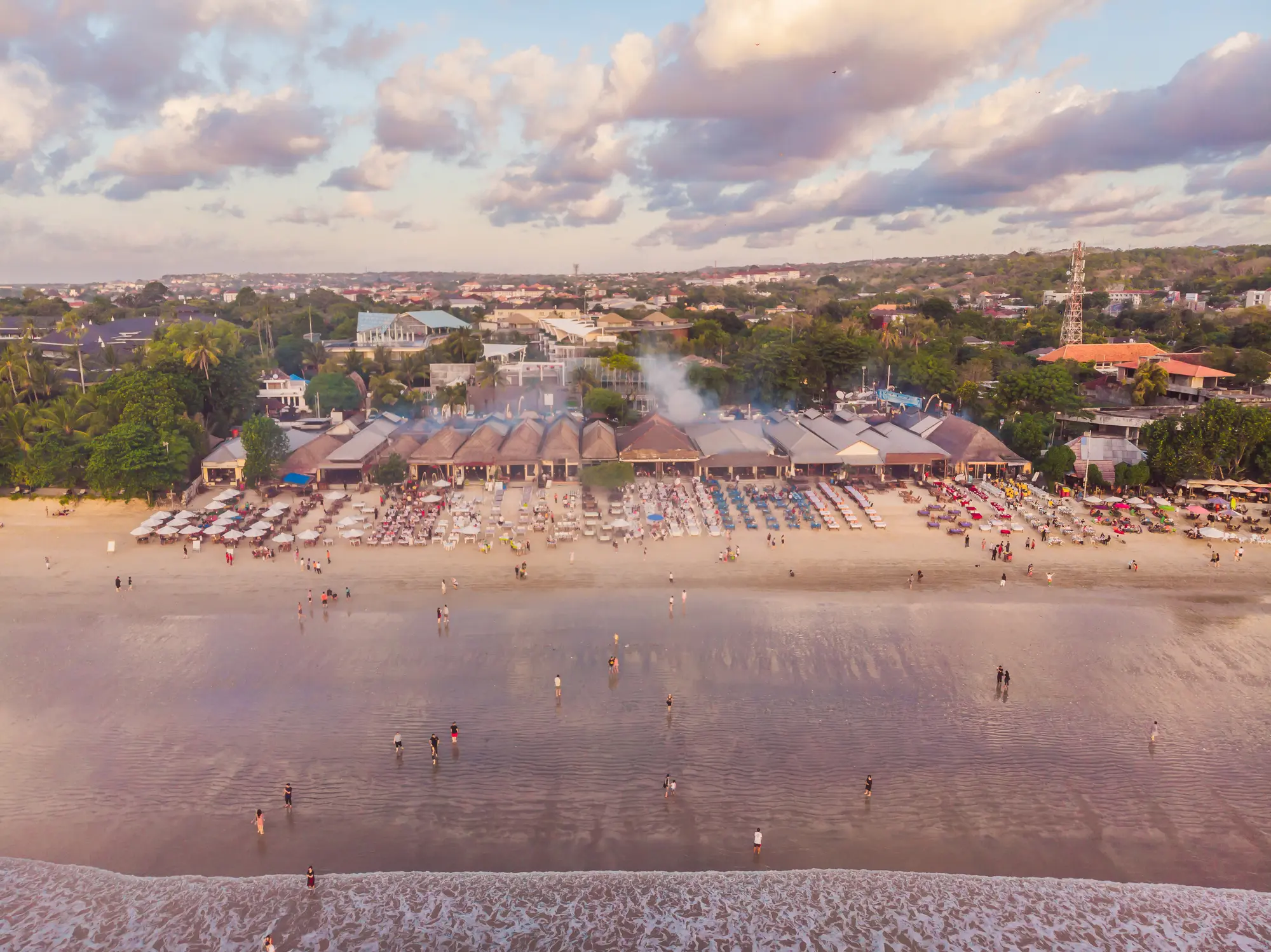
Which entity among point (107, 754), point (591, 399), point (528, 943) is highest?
point (591, 399)

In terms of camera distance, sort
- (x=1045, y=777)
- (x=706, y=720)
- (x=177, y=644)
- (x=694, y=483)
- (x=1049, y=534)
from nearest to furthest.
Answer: (x=1045, y=777)
(x=706, y=720)
(x=177, y=644)
(x=1049, y=534)
(x=694, y=483)

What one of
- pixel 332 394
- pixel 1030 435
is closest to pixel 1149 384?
pixel 1030 435

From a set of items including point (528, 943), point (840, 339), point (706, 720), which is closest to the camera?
point (528, 943)

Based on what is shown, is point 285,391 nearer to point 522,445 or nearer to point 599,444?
point 522,445

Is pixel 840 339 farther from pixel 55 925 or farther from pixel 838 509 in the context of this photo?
pixel 55 925

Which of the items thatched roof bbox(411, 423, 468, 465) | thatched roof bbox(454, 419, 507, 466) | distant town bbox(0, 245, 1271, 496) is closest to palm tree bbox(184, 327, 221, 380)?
distant town bbox(0, 245, 1271, 496)

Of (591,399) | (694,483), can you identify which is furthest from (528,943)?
(591,399)

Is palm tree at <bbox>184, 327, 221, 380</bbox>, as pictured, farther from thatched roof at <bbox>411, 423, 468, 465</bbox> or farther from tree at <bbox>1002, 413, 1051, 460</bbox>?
tree at <bbox>1002, 413, 1051, 460</bbox>
